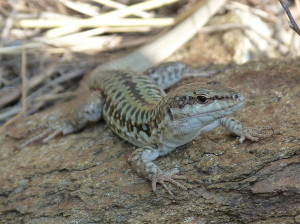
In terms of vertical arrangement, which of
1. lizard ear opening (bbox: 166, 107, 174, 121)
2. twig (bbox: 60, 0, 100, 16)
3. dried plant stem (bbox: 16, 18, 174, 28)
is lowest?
lizard ear opening (bbox: 166, 107, 174, 121)

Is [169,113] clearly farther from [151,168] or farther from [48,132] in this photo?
[48,132]

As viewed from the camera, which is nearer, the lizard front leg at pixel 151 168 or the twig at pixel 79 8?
the lizard front leg at pixel 151 168

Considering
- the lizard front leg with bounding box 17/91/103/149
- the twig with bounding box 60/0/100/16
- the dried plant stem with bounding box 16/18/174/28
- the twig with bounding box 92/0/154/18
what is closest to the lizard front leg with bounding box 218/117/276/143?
the lizard front leg with bounding box 17/91/103/149

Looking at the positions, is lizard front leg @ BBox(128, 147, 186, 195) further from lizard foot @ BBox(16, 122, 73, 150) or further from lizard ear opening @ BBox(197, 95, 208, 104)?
lizard foot @ BBox(16, 122, 73, 150)

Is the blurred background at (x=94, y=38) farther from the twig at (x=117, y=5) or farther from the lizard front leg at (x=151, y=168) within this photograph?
the lizard front leg at (x=151, y=168)

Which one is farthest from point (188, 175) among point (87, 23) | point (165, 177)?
point (87, 23)

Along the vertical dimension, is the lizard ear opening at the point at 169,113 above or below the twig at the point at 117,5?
below

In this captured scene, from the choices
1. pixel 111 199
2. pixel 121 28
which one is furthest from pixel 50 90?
pixel 111 199

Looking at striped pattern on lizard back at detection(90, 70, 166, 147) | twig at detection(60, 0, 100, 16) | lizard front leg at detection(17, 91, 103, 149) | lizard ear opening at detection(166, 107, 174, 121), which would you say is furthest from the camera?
twig at detection(60, 0, 100, 16)

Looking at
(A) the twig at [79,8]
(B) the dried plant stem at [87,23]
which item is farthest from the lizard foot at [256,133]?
(A) the twig at [79,8]

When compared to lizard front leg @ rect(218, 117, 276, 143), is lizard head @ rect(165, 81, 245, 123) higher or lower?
higher
